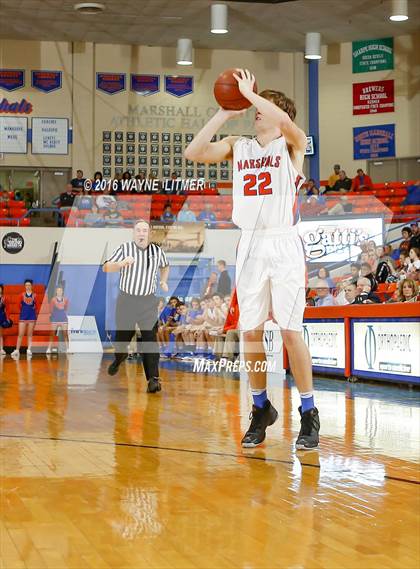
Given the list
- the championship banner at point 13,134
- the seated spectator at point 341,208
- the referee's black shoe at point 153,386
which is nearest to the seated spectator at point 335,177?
the seated spectator at point 341,208

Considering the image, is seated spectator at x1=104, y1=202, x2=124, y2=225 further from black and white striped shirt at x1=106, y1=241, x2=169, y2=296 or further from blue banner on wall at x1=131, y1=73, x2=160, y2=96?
black and white striped shirt at x1=106, y1=241, x2=169, y2=296

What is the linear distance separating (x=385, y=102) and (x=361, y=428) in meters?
18.3

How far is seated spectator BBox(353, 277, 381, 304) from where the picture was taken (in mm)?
10484

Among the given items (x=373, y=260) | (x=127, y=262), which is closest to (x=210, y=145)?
(x=127, y=262)

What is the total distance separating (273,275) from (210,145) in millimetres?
771

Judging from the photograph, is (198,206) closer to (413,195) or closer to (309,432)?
(413,195)

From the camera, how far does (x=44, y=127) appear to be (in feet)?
74.1

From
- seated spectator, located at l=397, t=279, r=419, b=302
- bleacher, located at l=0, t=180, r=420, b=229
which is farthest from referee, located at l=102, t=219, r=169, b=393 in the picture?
bleacher, located at l=0, t=180, r=420, b=229

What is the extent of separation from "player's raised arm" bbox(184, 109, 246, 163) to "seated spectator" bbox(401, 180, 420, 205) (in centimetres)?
1540

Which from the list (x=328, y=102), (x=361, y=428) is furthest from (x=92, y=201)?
(x=361, y=428)

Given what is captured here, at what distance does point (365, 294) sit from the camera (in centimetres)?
1059

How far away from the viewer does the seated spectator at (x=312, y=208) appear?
18438 millimetres

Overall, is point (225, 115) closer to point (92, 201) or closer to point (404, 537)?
point (404, 537)

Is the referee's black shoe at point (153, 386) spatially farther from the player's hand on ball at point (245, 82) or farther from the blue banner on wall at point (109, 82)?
the blue banner on wall at point (109, 82)
